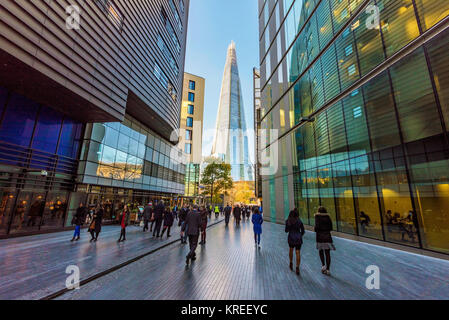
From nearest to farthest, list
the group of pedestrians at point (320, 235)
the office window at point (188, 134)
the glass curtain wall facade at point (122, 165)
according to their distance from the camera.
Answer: the group of pedestrians at point (320, 235) → the glass curtain wall facade at point (122, 165) → the office window at point (188, 134)

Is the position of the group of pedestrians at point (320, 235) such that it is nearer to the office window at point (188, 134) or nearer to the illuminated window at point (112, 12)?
the illuminated window at point (112, 12)

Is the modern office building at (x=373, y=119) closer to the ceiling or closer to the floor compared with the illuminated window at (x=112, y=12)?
closer to the floor

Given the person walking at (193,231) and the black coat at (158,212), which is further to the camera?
the black coat at (158,212)

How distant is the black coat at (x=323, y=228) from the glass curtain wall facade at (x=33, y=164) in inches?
567

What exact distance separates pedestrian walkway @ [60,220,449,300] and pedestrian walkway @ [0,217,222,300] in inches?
26.9

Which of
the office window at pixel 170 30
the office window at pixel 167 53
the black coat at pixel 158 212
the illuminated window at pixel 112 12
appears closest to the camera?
the black coat at pixel 158 212

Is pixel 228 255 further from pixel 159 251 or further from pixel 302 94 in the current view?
pixel 302 94

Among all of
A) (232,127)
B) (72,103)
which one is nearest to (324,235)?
(72,103)

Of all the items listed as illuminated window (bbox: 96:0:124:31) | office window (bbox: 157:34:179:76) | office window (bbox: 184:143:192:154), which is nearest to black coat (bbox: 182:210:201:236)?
illuminated window (bbox: 96:0:124:31)

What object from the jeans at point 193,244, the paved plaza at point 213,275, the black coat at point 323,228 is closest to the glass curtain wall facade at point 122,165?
the paved plaza at point 213,275

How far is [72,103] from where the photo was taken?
37.5 ft

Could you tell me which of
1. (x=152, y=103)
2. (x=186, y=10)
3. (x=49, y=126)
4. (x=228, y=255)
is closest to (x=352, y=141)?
(x=228, y=255)

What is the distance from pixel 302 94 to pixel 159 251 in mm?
17403

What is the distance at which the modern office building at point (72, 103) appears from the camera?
8.60m
